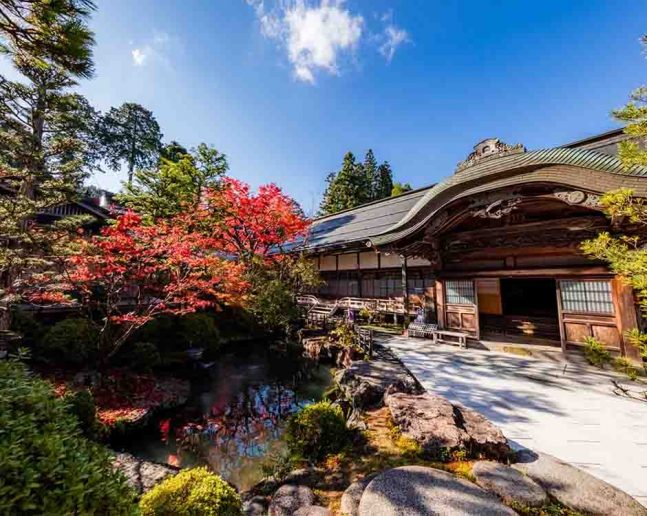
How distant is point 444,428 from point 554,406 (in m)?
2.39

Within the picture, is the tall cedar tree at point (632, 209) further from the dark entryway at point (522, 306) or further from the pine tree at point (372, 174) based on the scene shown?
the pine tree at point (372, 174)

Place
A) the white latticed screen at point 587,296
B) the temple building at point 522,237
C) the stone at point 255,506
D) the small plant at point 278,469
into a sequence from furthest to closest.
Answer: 1. the white latticed screen at point 587,296
2. the temple building at point 522,237
3. the small plant at point 278,469
4. the stone at point 255,506

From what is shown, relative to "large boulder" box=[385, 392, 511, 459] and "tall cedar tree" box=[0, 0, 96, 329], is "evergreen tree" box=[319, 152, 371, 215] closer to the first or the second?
"tall cedar tree" box=[0, 0, 96, 329]

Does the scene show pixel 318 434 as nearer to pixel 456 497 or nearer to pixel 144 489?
Answer: pixel 456 497

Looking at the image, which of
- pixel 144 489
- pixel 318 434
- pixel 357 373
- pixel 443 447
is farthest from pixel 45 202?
pixel 443 447

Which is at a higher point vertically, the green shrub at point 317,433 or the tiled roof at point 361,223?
the tiled roof at point 361,223

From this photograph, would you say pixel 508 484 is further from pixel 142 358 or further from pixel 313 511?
pixel 142 358

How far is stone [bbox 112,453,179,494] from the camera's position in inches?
146

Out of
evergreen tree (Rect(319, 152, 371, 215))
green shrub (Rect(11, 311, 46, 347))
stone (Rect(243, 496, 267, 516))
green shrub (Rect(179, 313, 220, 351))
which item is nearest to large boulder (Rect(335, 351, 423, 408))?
stone (Rect(243, 496, 267, 516))

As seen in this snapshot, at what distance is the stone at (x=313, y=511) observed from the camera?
269 cm

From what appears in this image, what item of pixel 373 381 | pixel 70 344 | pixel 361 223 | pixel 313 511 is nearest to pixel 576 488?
pixel 313 511

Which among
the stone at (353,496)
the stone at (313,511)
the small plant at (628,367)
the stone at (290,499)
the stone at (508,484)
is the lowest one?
the stone at (290,499)

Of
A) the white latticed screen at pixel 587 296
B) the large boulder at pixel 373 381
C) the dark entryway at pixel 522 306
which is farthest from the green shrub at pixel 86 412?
the dark entryway at pixel 522 306

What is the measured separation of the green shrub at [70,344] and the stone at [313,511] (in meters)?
7.42
